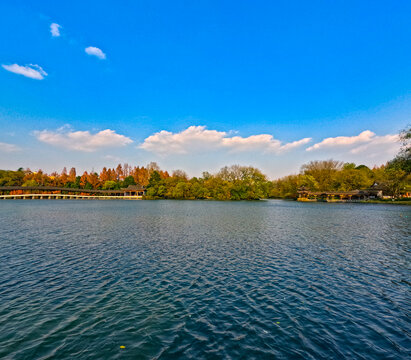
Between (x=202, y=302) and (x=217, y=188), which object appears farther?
(x=217, y=188)

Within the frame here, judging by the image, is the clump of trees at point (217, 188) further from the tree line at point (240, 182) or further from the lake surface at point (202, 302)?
the lake surface at point (202, 302)

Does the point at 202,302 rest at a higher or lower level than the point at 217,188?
lower

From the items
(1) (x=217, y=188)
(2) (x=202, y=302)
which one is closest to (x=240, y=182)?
(1) (x=217, y=188)

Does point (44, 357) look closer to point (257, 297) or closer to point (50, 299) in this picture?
point (50, 299)

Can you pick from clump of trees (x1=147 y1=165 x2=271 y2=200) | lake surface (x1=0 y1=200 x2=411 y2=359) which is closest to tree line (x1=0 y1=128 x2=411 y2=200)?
clump of trees (x1=147 y1=165 x2=271 y2=200)

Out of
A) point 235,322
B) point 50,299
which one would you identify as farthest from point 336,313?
point 50,299

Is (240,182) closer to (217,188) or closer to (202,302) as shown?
(217,188)

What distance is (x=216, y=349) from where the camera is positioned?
6711 millimetres

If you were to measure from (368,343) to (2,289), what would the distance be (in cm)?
1475

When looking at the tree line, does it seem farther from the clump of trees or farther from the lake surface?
the lake surface

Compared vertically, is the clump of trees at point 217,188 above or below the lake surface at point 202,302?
above

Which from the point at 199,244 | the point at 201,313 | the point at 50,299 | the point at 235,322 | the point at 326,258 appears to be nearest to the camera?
the point at 235,322

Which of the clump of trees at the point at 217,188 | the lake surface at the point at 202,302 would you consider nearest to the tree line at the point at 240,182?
the clump of trees at the point at 217,188

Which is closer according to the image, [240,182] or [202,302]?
[202,302]
